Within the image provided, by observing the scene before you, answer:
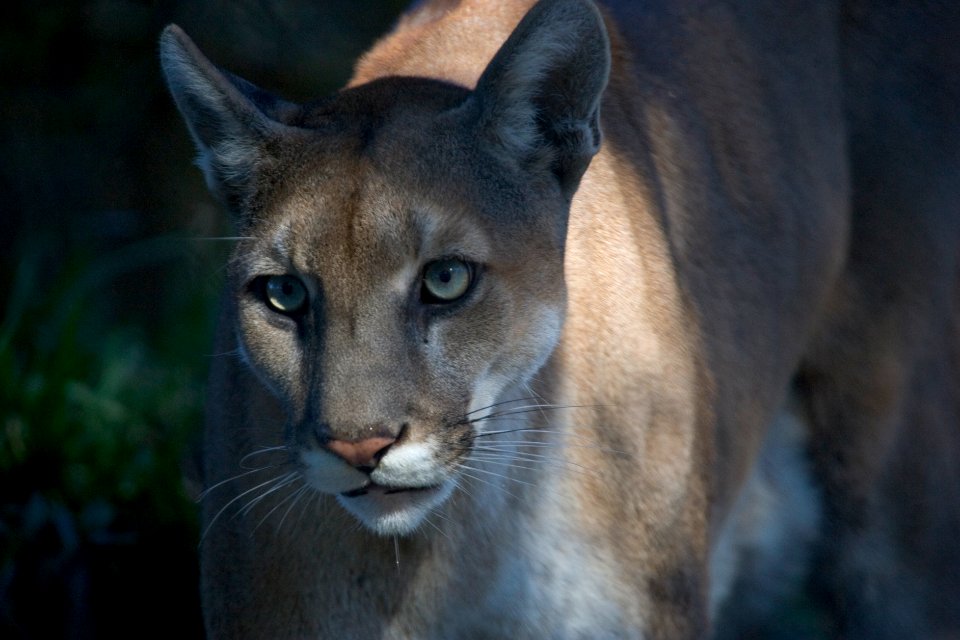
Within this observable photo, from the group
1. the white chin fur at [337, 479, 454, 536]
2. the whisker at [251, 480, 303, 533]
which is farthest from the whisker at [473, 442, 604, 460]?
the whisker at [251, 480, 303, 533]

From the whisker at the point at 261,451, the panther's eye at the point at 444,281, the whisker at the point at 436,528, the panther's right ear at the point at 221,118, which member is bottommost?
the whisker at the point at 436,528

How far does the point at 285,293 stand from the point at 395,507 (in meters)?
0.42

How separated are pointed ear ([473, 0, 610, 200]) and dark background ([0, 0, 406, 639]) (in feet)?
5.63

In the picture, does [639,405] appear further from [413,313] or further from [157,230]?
[157,230]

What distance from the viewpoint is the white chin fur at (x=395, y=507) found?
7.54 feet

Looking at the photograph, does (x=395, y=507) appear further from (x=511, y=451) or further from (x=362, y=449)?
(x=511, y=451)

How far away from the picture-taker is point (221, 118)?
245 cm

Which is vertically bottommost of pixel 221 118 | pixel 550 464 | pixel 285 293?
pixel 550 464

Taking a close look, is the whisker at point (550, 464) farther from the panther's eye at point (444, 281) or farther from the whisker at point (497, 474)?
the panther's eye at point (444, 281)

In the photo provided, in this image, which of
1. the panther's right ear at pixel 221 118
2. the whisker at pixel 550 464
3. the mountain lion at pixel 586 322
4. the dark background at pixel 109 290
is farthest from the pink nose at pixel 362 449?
the dark background at pixel 109 290

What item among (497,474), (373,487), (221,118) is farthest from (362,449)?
(221,118)

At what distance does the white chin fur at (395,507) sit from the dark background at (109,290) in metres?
1.54

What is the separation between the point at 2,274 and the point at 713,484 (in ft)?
11.7

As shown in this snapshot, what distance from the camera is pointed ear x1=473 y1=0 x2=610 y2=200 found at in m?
2.33
